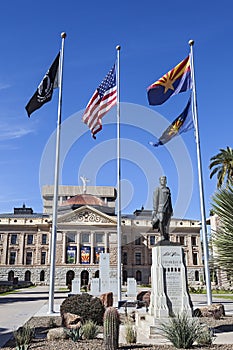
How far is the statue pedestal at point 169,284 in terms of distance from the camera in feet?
34.9

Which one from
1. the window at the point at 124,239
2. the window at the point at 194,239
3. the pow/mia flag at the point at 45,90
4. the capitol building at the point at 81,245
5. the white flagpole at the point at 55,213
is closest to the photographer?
the white flagpole at the point at 55,213

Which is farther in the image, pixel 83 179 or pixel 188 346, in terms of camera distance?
pixel 83 179

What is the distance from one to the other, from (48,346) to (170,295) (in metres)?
4.07

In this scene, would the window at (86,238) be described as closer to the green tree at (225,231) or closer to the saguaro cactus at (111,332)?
the saguaro cactus at (111,332)

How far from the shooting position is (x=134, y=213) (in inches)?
3839

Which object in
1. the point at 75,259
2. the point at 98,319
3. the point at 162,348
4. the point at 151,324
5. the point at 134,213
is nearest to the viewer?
the point at 162,348

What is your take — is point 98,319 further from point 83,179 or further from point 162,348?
point 83,179

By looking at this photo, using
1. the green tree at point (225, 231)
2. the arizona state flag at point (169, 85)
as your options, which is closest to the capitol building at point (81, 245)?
the arizona state flag at point (169, 85)

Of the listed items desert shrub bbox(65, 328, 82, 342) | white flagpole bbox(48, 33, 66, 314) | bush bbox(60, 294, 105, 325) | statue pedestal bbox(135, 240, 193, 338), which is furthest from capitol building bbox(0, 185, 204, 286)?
desert shrub bbox(65, 328, 82, 342)

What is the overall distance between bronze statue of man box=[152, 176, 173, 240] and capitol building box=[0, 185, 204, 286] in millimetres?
61981

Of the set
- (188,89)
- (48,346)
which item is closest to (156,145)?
(188,89)

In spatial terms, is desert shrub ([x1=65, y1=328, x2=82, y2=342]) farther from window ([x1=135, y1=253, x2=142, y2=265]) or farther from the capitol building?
window ([x1=135, y1=253, x2=142, y2=265])

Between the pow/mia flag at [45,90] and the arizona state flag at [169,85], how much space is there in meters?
4.92

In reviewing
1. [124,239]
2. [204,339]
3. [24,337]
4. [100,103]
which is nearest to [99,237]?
[124,239]
